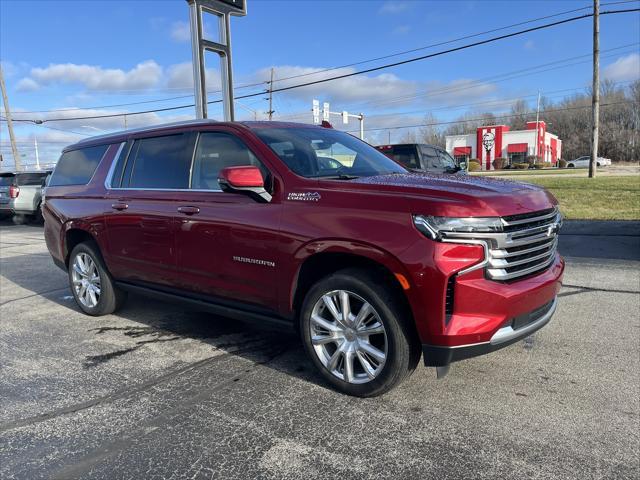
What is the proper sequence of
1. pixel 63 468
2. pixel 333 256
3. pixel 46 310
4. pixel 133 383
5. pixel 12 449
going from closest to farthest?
1. pixel 63 468
2. pixel 12 449
3. pixel 333 256
4. pixel 133 383
5. pixel 46 310

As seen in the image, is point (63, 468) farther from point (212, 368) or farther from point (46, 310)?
point (46, 310)

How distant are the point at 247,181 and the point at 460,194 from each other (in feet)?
4.86

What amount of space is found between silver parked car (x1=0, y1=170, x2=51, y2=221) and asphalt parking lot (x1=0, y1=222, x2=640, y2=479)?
1323 centimetres

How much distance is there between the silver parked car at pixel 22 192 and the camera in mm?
16444

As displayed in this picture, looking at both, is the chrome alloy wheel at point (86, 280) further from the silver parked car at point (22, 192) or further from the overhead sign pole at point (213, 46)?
the silver parked car at point (22, 192)

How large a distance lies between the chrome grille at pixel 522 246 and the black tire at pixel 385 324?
1.99 feet

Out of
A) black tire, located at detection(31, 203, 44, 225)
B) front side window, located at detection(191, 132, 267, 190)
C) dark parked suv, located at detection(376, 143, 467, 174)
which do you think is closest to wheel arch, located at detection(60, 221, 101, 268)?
front side window, located at detection(191, 132, 267, 190)

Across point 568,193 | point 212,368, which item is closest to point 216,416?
point 212,368

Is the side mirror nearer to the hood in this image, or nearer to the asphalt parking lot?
the hood

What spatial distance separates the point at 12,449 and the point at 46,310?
3.41m

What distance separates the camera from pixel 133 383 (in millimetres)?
3742

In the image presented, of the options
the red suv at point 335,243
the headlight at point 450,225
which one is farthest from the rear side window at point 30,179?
the headlight at point 450,225

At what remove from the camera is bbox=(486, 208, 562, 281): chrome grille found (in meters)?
2.96

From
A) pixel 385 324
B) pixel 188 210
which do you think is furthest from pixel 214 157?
pixel 385 324
